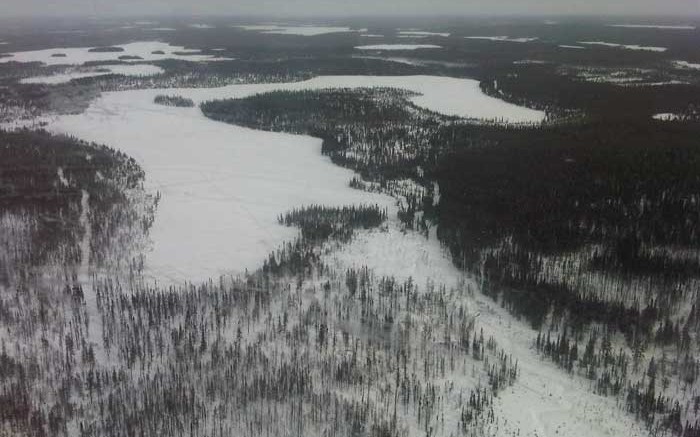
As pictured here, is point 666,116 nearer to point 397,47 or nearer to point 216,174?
point 216,174

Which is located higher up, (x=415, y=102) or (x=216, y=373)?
(x=415, y=102)

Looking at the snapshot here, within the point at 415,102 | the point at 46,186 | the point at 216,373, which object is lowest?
the point at 216,373

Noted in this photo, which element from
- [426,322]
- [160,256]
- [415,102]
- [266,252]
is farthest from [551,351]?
[415,102]

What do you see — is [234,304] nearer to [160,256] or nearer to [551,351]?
[160,256]

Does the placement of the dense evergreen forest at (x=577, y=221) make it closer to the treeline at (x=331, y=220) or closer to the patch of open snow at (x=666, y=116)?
the treeline at (x=331, y=220)

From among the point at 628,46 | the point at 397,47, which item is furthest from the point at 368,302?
the point at 628,46

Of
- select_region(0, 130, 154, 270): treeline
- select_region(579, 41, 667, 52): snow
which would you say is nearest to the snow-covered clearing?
select_region(0, 130, 154, 270): treeline
